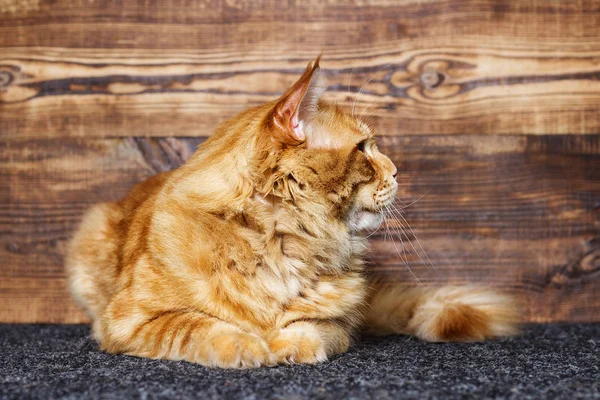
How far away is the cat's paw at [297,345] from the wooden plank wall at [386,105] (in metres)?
0.65

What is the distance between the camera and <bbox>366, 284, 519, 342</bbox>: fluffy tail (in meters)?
1.62

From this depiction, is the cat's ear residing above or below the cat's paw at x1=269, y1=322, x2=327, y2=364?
above

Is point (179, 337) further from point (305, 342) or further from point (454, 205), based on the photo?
point (454, 205)

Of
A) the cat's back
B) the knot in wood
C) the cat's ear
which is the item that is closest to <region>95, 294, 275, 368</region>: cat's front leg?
the cat's back

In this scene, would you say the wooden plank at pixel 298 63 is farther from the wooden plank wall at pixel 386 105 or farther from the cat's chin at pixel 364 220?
the cat's chin at pixel 364 220

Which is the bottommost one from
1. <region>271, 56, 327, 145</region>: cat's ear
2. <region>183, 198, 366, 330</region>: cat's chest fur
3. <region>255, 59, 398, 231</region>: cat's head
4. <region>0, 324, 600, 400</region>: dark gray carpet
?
<region>0, 324, 600, 400</region>: dark gray carpet

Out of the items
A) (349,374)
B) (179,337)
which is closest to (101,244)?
Result: (179,337)

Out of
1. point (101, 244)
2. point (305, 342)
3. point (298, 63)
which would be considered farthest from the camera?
point (298, 63)

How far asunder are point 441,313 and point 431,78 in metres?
0.69

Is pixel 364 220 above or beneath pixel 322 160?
beneath

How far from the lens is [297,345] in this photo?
4.29 feet

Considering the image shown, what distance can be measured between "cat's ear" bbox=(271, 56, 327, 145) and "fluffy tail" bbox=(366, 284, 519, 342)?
0.58m

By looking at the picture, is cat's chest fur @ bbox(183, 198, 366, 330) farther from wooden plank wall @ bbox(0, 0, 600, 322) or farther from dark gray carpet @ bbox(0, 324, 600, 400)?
wooden plank wall @ bbox(0, 0, 600, 322)

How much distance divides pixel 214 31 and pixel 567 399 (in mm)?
1357
